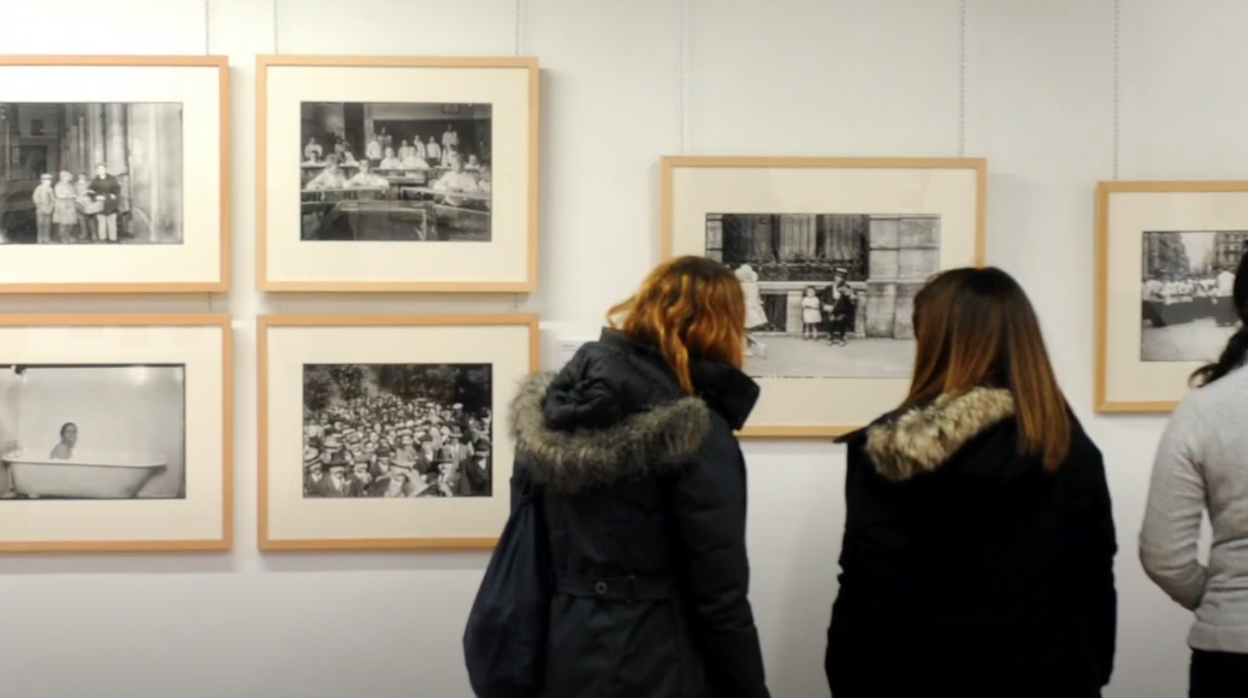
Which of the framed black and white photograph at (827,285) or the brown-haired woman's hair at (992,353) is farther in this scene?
the framed black and white photograph at (827,285)

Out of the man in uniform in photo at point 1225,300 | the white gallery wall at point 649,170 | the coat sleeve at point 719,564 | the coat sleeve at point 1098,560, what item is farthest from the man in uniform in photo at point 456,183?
the man in uniform in photo at point 1225,300

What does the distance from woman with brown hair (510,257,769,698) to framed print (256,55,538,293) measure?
682 mm

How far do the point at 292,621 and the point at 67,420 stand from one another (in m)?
0.66

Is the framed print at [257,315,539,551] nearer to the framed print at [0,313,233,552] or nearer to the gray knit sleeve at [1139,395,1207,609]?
the framed print at [0,313,233,552]

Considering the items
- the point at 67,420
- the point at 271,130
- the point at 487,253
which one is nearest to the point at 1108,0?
the point at 487,253

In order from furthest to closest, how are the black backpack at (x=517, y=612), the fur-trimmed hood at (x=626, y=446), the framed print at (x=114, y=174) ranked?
the framed print at (x=114, y=174) → the black backpack at (x=517, y=612) → the fur-trimmed hood at (x=626, y=446)

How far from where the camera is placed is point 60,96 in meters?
2.32

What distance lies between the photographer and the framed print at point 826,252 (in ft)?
7.82

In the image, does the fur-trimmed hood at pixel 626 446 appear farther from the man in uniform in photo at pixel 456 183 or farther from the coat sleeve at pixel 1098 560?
the man in uniform in photo at pixel 456 183

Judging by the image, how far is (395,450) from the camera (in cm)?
237

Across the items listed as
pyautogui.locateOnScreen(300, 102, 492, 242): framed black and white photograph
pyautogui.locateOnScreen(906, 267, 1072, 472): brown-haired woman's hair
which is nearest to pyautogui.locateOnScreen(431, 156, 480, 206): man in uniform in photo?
pyautogui.locateOnScreen(300, 102, 492, 242): framed black and white photograph

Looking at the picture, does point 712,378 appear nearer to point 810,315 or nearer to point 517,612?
point 517,612

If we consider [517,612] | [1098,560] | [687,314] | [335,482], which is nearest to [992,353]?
[1098,560]

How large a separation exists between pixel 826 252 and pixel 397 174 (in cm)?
97
